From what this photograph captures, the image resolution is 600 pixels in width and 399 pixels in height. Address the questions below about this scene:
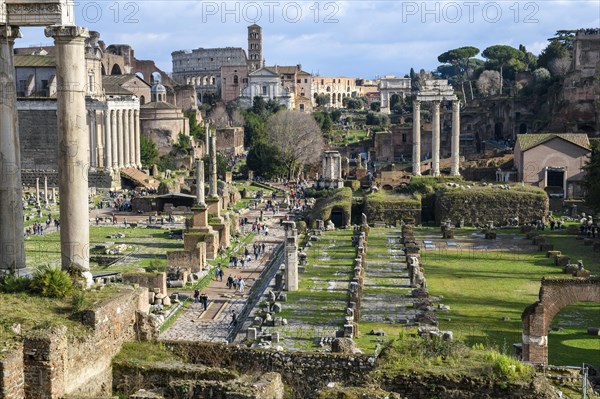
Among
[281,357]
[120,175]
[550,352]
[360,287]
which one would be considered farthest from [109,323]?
[120,175]

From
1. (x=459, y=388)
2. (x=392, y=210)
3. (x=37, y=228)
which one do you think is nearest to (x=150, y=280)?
(x=37, y=228)

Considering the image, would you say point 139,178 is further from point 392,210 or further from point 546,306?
point 546,306

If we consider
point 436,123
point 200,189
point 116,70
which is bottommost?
point 200,189

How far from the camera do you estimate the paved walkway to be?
92.4 ft

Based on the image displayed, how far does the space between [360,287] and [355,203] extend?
27.2 meters

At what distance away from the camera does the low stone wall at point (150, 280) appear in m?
33.3

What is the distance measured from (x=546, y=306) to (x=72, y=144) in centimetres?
1211

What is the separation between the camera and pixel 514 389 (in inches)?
503

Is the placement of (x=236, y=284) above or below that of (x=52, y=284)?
below

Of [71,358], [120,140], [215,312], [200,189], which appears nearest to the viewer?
[71,358]

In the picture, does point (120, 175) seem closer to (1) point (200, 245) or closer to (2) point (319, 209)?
(2) point (319, 209)

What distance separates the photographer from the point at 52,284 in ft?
50.4

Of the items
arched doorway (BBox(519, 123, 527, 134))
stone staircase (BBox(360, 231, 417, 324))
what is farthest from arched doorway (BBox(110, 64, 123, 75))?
stone staircase (BBox(360, 231, 417, 324))

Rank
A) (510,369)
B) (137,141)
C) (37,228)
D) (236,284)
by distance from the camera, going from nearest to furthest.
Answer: (510,369), (236,284), (37,228), (137,141)
